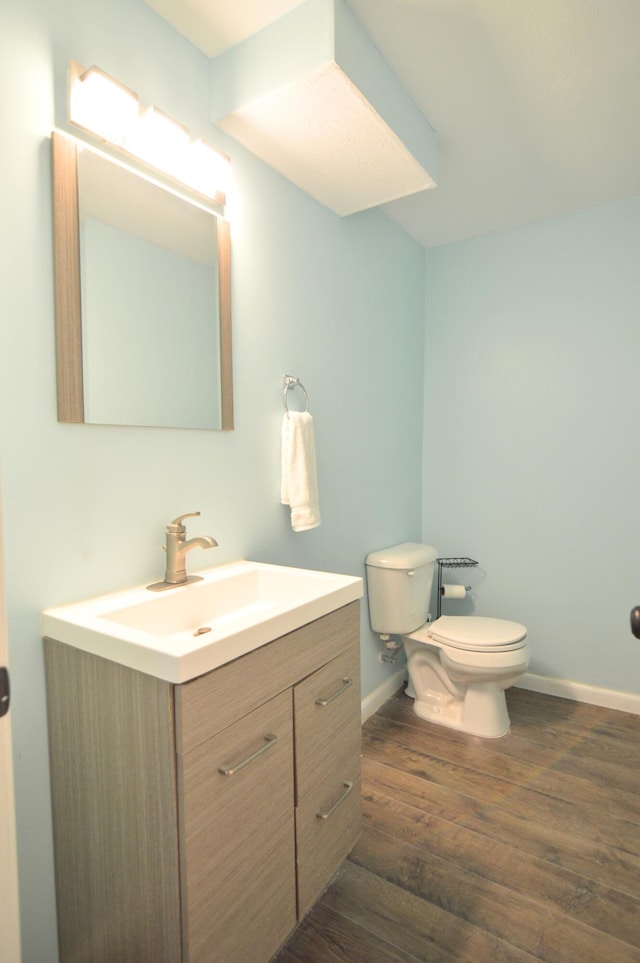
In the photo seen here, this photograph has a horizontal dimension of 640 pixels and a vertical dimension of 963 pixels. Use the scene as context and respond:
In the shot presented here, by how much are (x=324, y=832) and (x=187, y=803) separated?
0.61 m

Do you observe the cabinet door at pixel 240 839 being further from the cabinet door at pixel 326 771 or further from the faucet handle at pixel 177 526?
the faucet handle at pixel 177 526

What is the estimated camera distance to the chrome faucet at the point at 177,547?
54.0 inches

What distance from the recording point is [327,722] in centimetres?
137

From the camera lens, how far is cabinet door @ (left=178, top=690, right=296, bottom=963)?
3.13 feet

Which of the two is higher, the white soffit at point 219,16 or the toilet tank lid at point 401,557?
the white soffit at point 219,16

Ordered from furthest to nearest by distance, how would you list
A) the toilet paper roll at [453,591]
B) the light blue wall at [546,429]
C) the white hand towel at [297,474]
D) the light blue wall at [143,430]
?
the toilet paper roll at [453,591] → the light blue wall at [546,429] → the white hand towel at [297,474] → the light blue wall at [143,430]

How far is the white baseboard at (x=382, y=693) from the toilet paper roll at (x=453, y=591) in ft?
1.49

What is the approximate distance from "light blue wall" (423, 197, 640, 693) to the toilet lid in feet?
1.38

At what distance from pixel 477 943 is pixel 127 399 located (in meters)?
1.64

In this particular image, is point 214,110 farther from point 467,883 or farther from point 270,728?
point 467,883

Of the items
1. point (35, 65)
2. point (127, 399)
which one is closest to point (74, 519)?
point (127, 399)

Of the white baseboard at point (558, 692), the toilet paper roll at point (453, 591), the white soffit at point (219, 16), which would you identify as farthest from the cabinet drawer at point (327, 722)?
the white soffit at point (219, 16)

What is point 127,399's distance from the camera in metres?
1.33

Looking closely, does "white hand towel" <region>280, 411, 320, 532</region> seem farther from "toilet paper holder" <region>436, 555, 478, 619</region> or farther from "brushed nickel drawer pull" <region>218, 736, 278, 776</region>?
"toilet paper holder" <region>436, 555, 478, 619</region>
